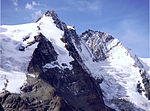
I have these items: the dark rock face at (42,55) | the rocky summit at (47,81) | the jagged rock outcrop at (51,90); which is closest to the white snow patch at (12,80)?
the rocky summit at (47,81)

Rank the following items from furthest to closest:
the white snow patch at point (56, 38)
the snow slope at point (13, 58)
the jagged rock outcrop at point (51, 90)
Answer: the white snow patch at point (56, 38)
the snow slope at point (13, 58)
the jagged rock outcrop at point (51, 90)

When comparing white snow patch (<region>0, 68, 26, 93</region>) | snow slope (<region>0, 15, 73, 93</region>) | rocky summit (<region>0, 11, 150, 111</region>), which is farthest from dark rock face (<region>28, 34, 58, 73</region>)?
white snow patch (<region>0, 68, 26, 93</region>)

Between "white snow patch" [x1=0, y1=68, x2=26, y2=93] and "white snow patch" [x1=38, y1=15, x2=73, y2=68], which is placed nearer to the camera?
"white snow patch" [x1=0, y1=68, x2=26, y2=93]

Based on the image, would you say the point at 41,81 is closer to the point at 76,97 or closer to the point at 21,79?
the point at 21,79

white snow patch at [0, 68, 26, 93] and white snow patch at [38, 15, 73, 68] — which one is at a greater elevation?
white snow patch at [38, 15, 73, 68]

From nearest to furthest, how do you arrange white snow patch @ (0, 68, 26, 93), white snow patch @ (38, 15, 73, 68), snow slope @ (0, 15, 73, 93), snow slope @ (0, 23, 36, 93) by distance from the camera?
1. white snow patch @ (0, 68, 26, 93)
2. snow slope @ (0, 23, 36, 93)
3. snow slope @ (0, 15, 73, 93)
4. white snow patch @ (38, 15, 73, 68)

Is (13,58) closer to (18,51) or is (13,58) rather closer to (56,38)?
(18,51)

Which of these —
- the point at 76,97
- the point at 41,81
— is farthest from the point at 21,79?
the point at 76,97

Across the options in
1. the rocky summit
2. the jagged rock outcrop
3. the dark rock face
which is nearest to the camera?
the jagged rock outcrop

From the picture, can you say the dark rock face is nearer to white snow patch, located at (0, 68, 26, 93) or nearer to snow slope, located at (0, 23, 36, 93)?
snow slope, located at (0, 23, 36, 93)

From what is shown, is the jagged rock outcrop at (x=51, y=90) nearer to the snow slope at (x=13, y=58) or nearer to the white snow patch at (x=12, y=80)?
the white snow patch at (x=12, y=80)

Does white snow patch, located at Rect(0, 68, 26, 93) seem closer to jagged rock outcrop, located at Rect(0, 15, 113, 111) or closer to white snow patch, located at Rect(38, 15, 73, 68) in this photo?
jagged rock outcrop, located at Rect(0, 15, 113, 111)
